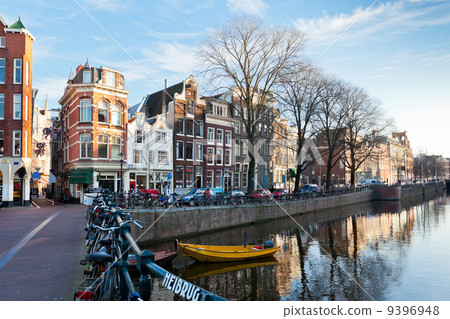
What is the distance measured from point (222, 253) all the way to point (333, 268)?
5826 millimetres

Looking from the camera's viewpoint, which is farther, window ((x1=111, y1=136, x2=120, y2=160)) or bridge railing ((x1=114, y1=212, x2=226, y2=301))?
window ((x1=111, y1=136, x2=120, y2=160))

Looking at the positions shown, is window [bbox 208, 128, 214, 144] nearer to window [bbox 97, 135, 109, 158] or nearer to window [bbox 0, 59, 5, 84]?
window [bbox 97, 135, 109, 158]

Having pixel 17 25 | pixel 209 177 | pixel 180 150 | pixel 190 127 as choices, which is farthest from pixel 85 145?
pixel 209 177

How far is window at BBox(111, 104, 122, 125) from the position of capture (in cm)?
3906

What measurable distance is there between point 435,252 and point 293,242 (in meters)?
9.00

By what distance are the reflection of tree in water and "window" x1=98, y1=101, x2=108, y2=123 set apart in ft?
80.6

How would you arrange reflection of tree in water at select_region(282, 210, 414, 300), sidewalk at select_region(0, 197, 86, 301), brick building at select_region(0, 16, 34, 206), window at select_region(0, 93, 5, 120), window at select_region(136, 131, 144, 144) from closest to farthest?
sidewalk at select_region(0, 197, 86, 301) → reflection of tree in water at select_region(282, 210, 414, 300) → brick building at select_region(0, 16, 34, 206) → window at select_region(0, 93, 5, 120) → window at select_region(136, 131, 144, 144)

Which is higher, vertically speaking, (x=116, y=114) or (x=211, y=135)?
(x=116, y=114)

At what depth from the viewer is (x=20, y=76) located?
1277 inches

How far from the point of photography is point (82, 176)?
36.7 m

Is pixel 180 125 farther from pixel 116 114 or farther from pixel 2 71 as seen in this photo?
pixel 2 71

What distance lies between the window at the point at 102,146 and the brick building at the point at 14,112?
23.9 ft

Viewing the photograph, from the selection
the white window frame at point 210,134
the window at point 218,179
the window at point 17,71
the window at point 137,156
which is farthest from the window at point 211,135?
the window at point 17,71

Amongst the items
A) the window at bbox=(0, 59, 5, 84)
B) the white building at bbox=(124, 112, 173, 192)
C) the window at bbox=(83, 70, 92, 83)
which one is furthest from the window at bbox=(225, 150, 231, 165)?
the window at bbox=(0, 59, 5, 84)
